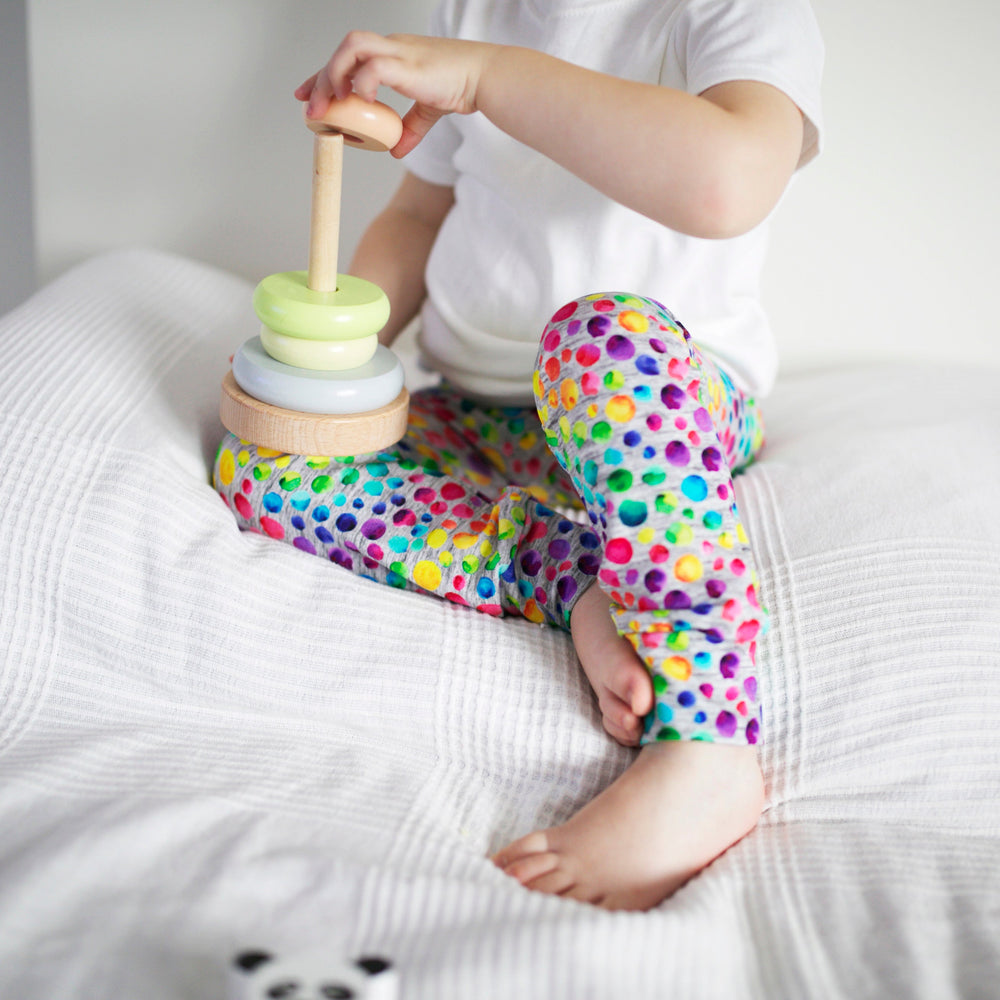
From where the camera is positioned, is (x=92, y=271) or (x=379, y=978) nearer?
(x=379, y=978)

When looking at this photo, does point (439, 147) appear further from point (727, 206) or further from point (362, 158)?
point (727, 206)

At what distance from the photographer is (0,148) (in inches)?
48.7

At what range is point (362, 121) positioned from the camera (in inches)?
23.8

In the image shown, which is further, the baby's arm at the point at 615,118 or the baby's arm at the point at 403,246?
the baby's arm at the point at 403,246

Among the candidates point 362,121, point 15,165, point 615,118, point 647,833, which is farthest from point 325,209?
point 15,165

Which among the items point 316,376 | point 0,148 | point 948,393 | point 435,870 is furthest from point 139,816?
point 0,148

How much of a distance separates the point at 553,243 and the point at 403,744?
467mm

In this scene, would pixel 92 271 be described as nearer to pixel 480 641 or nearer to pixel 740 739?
pixel 480 641

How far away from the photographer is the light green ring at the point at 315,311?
2.15ft

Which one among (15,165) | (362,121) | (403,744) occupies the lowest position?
(403,744)

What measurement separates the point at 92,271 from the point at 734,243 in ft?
2.06

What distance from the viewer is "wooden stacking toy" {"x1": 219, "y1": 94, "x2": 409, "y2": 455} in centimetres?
65

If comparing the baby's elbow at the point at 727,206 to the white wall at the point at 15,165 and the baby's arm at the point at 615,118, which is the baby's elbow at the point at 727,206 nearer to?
the baby's arm at the point at 615,118

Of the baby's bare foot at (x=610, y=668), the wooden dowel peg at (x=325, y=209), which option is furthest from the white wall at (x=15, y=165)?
the baby's bare foot at (x=610, y=668)
